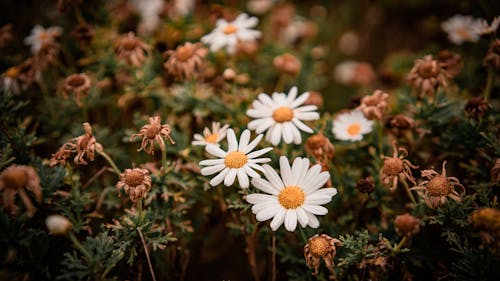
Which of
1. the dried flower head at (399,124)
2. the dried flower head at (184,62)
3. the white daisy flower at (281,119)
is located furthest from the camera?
the dried flower head at (184,62)

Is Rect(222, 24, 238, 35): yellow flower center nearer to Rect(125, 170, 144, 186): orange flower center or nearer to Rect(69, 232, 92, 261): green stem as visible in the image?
Rect(125, 170, 144, 186): orange flower center

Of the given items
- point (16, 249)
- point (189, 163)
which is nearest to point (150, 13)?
point (189, 163)

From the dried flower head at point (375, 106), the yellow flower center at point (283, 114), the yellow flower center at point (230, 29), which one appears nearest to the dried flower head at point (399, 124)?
the dried flower head at point (375, 106)

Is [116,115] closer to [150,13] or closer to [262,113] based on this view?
[150,13]

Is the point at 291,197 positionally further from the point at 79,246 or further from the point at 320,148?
the point at 79,246

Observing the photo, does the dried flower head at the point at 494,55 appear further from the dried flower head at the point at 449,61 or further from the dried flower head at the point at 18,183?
the dried flower head at the point at 18,183

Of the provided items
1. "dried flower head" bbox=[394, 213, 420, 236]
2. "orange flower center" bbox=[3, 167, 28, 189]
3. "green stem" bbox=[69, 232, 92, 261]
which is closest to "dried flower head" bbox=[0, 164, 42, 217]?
"orange flower center" bbox=[3, 167, 28, 189]

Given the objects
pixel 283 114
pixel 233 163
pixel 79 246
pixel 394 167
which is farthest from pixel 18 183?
pixel 394 167
